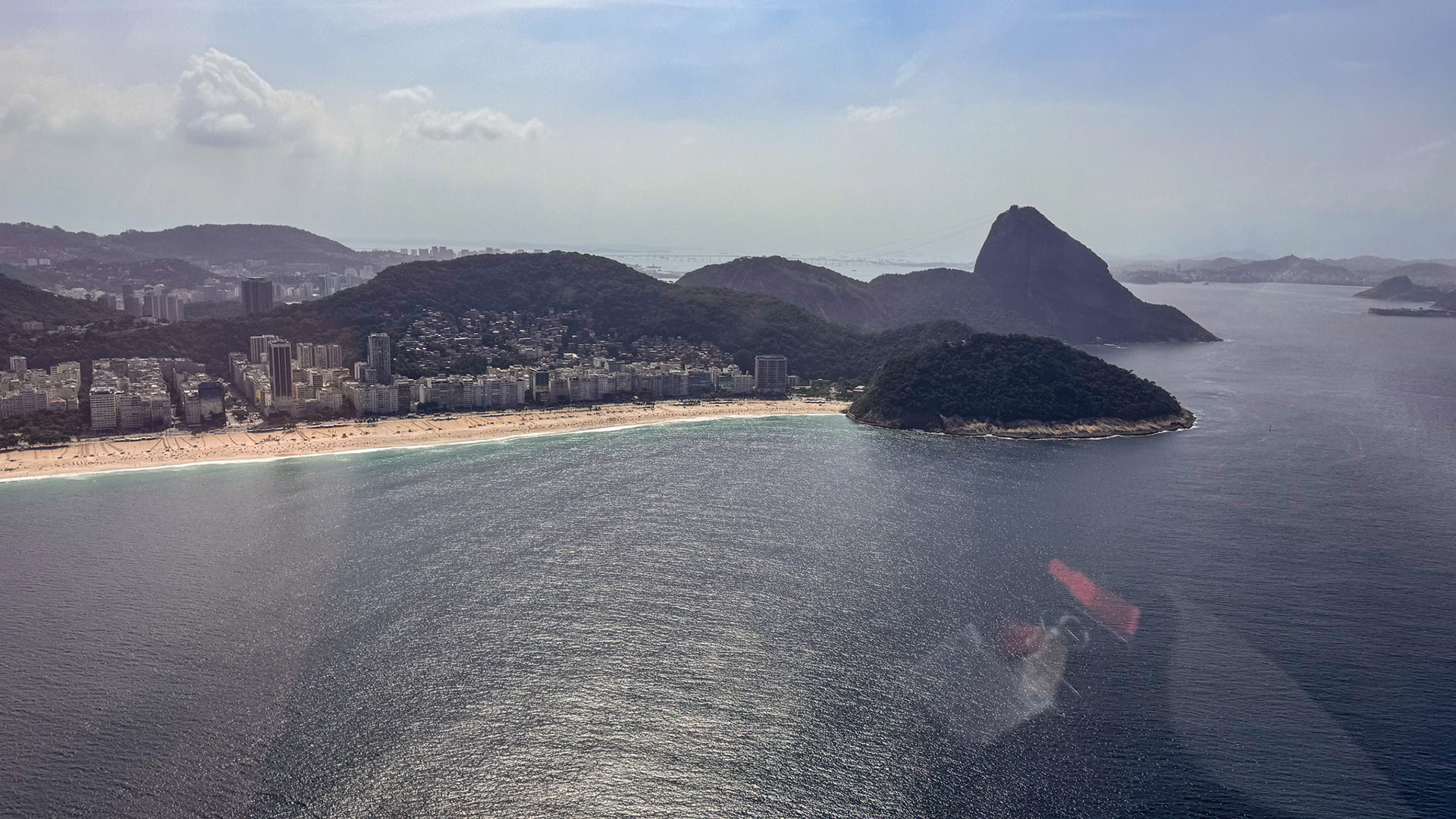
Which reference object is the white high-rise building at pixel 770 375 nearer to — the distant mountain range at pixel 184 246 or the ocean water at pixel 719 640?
the ocean water at pixel 719 640

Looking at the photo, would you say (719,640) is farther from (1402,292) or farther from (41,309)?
(1402,292)

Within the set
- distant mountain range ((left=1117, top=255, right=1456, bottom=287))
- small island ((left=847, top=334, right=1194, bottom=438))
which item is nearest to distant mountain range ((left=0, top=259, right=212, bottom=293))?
small island ((left=847, top=334, right=1194, bottom=438))

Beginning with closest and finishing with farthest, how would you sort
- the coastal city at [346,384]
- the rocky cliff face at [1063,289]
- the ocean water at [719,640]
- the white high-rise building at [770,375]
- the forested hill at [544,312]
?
the ocean water at [719,640]
the coastal city at [346,384]
the white high-rise building at [770,375]
the forested hill at [544,312]
the rocky cliff face at [1063,289]

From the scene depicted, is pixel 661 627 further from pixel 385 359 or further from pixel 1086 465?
pixel 385 359

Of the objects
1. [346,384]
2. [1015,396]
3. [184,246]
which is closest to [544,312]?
[346,384]

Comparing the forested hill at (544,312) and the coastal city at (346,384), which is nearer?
the coastal city at (346,384)

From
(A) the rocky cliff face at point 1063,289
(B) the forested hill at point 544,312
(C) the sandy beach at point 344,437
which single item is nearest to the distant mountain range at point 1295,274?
(A) the rocky cliff face at point 1063,289

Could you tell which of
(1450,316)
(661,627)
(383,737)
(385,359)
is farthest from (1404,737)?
(1450,316)
